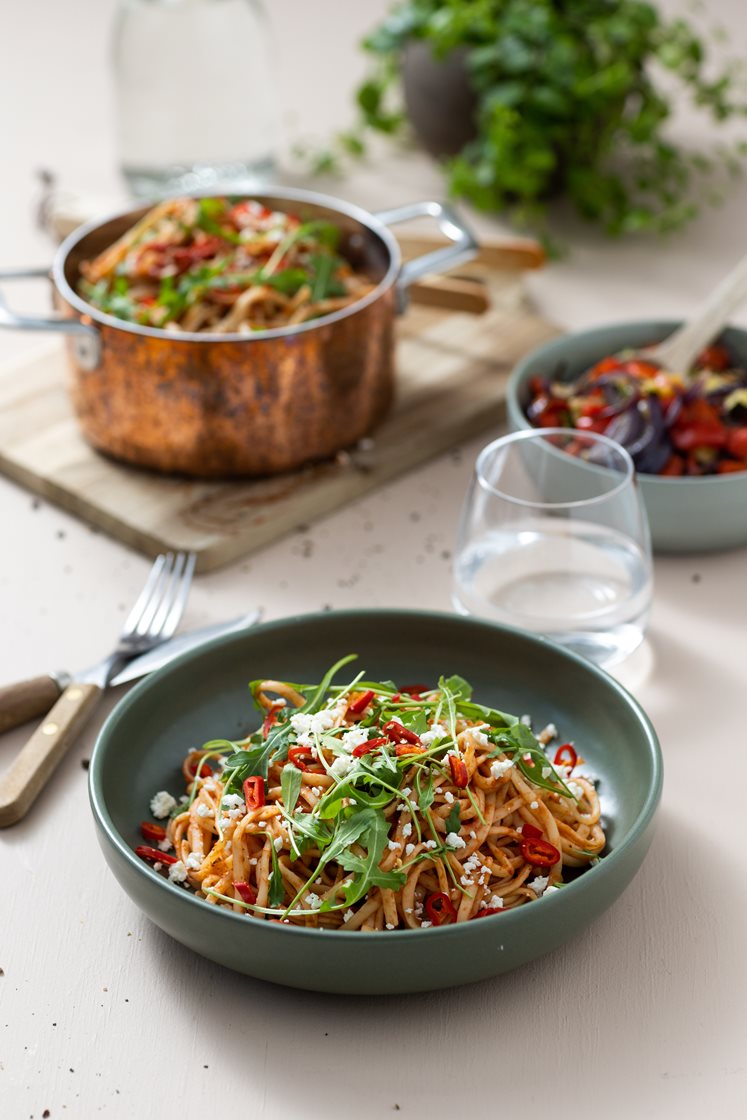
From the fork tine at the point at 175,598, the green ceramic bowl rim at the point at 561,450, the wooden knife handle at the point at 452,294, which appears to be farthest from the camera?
the wooden knife handle at the point at 452,294

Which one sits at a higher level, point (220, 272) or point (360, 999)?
point (220, 272)

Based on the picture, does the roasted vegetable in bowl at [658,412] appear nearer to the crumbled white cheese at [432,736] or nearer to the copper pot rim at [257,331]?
the copper pot rim at [257,331]

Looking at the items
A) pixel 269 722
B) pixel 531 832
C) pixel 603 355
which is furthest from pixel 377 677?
pixel 603 355

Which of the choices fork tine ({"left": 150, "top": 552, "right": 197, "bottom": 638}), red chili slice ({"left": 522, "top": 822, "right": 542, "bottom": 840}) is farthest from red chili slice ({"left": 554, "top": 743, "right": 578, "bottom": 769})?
fork tine ({"left": 150, "top": 552, "right": 197, "bottom": 638})

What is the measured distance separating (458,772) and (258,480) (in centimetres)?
78

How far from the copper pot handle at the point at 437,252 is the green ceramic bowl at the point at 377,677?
2.08 ft

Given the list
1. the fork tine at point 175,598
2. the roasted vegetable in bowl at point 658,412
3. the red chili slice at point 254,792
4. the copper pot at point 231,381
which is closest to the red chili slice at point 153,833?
the red chili slice at point 254,792

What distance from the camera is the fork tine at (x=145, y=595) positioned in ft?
5.00

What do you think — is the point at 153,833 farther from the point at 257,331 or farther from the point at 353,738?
the point at 257,331

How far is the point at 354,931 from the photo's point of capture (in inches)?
40.2

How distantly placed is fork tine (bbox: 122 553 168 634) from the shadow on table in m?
0.43

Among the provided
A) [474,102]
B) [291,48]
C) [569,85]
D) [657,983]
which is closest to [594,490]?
[657,983]

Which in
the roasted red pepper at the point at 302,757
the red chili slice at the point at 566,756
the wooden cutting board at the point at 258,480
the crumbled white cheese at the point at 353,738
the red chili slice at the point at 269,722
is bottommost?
the wooden cutting board at the point at 258,480

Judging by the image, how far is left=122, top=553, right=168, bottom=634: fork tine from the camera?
1.52 m
